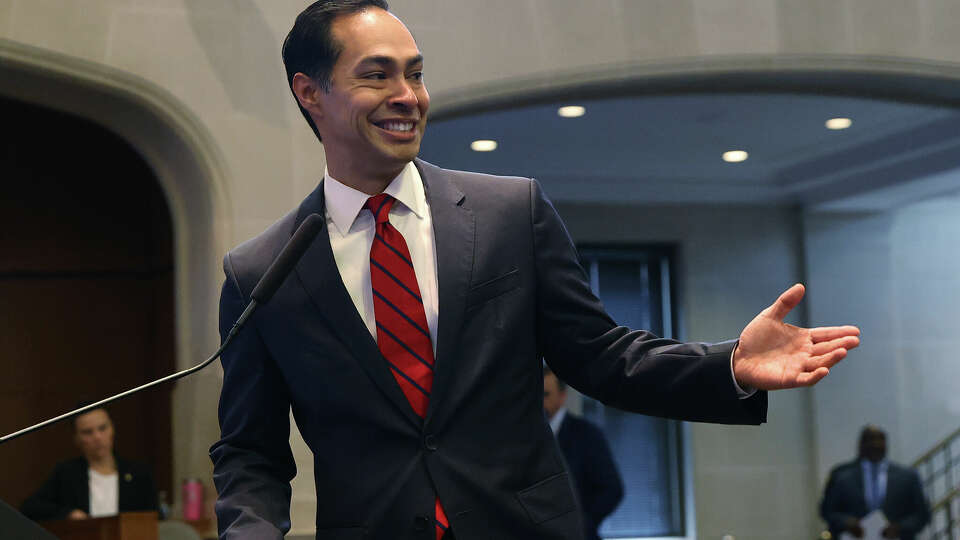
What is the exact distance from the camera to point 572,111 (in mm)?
7832

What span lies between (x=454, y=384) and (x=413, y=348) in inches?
3.3

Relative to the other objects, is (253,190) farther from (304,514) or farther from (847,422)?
(847,422)

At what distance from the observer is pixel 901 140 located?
912cm

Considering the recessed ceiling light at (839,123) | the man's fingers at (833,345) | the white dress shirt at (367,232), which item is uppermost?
the recessed ceiling light at (839,123)

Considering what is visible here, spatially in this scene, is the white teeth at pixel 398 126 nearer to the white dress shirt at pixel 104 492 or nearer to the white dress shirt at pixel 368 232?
the white dress shirt at pixel 368 232

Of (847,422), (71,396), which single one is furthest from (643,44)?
(847,422)

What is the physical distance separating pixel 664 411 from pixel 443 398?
0.31 meters

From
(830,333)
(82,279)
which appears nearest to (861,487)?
(82,279)

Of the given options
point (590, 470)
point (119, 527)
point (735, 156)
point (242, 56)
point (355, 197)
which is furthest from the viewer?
point (735, 156)

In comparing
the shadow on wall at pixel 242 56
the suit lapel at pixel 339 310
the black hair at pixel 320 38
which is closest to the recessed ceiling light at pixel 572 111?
the shadow on wall at pixel 242 56

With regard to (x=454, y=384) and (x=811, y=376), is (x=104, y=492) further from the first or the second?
(x=811, y=376)

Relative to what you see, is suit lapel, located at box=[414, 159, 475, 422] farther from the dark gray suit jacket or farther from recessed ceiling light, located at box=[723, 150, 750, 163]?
recessed ceiling light, located at box=[723, 150, 750, 163]

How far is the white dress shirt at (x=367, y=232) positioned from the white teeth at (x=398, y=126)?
0.30 ft

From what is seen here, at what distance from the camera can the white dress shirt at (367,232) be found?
172cm
